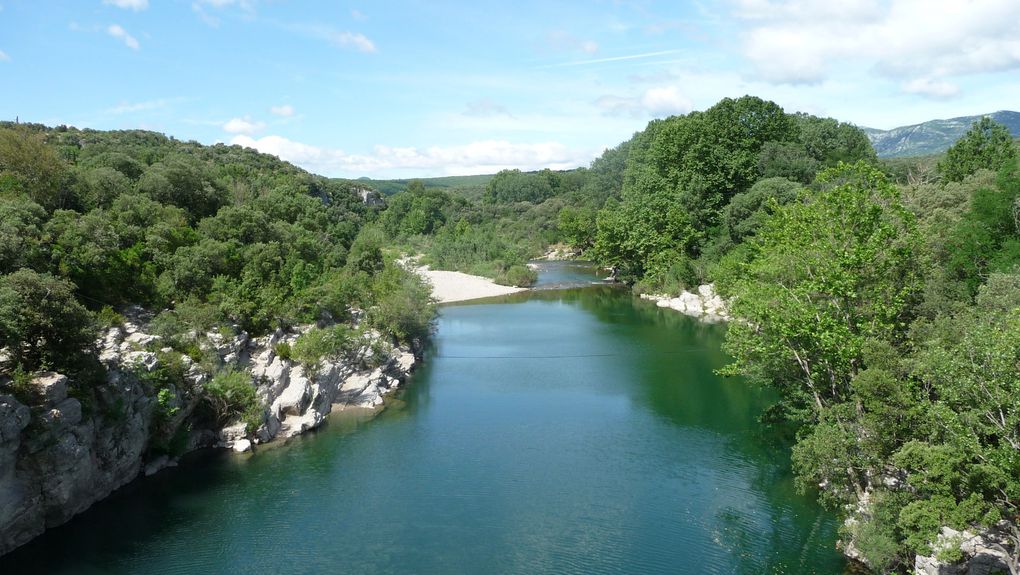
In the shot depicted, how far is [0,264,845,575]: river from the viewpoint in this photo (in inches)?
789

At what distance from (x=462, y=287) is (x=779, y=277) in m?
51.4

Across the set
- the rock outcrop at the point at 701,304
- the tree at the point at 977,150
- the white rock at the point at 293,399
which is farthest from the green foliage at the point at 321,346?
the tree at the point at 977,150

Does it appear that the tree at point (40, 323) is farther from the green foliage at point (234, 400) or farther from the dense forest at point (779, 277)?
the green foliage at point (234, 400)

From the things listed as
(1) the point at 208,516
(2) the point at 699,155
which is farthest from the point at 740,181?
(1) the point at 208,516


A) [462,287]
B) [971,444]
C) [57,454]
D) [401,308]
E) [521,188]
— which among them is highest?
[521,188]

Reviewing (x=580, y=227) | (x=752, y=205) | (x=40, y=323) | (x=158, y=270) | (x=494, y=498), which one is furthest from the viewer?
(x=580, y=227)

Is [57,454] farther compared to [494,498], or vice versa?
[494,498]

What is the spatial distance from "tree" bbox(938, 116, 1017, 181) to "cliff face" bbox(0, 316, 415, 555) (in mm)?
49665

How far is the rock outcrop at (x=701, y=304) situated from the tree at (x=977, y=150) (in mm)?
20838

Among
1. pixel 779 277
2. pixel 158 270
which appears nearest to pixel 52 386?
pixel 158 270

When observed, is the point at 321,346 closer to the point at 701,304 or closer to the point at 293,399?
the point at 293,399

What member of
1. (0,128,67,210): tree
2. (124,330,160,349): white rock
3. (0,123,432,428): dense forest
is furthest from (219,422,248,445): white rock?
(0,128,67,210): tree

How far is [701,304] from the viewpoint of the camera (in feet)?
190

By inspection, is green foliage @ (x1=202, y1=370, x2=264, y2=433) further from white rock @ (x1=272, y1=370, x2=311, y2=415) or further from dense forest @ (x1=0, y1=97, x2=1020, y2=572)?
white rock @ (x1=272, y1=370, x2=311, y2=415)
